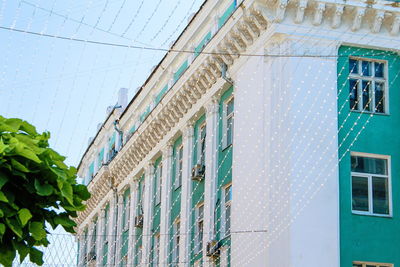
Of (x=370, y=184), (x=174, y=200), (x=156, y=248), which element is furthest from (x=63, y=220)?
(x=156, y=248)

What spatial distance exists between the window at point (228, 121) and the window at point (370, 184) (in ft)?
→ 12.6

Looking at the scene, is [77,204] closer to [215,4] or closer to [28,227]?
[28,227]

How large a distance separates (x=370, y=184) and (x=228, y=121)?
4.68 meters

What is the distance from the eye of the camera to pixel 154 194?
32.3m

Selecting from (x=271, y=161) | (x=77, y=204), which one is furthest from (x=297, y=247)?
(x=77, y=204)

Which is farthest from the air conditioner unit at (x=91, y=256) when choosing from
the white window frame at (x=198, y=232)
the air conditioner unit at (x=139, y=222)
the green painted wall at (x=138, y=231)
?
the white window frame at (x=198, y=232)

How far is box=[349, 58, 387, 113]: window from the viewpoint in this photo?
902 inches

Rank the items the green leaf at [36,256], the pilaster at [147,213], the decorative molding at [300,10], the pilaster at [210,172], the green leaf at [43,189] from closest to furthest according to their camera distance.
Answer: the green leaf at [43,189] → the green leaf at [36,256] → the decorative molding at [300,10] → the pilaster at [210,172] → the pilaster at [147,213]

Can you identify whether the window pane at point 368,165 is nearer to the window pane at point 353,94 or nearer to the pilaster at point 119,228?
the window pane at point 353,94

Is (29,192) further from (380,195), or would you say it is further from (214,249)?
(214,249)

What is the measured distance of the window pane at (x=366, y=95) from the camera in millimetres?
22953

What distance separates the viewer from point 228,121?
1009 inches

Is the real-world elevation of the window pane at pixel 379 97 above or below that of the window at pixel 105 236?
above

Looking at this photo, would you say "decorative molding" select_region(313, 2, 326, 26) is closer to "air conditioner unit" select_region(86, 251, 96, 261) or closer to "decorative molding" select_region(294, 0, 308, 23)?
"decorative molding" select_region(294, 0, 308, 23)
